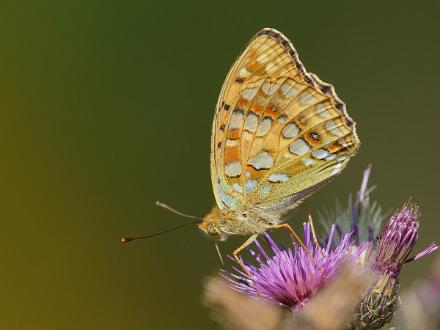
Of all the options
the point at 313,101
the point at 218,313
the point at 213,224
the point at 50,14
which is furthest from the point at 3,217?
the point at 218,313

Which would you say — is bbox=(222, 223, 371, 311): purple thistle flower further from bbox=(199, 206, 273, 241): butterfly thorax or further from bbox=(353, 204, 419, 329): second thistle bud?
bbox=(199, 206, 273, 241): butterfly thorax

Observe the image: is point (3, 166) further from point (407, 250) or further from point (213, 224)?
point (407, 250)

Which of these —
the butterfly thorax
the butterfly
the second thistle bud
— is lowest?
the second thistle bud

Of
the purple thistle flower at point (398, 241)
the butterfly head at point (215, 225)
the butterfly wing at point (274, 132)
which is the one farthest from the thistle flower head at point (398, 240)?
the butterfly head at point (215, 225)

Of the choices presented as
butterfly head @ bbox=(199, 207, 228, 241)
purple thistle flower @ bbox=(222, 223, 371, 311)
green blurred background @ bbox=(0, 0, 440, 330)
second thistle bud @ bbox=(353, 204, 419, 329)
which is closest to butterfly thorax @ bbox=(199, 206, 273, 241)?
→ butterfly head @ bbox=(199, 207, 228, 241)

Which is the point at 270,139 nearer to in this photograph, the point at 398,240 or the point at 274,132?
the point at 274,132

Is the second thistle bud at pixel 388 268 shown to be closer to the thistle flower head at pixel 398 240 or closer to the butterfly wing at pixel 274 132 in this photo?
the thistle flower head at pixel 398 240
